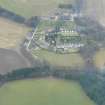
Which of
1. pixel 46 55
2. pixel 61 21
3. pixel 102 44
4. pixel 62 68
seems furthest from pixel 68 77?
pixel 61 21

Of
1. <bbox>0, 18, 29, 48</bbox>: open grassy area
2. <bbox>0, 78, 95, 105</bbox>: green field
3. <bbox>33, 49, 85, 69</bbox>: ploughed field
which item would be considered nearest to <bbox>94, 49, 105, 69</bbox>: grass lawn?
<bbox>33, 49, 85, 69</bbox>: ploughed field

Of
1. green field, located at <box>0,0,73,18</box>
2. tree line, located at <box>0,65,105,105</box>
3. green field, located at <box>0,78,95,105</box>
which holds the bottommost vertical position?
green field, located at <box>0,78,95,105</box>

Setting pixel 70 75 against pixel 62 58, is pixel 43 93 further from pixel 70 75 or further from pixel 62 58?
pixel 62 58

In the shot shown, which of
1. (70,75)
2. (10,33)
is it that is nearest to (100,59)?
(70,75)

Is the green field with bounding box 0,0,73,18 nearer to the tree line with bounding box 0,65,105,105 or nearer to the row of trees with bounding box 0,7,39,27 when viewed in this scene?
the row of trees with bounding box 0,7,39,27

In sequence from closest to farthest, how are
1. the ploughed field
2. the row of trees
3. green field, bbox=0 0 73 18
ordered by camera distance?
the ploughed field
the row of trees
green field, bbox=0 0 73 18

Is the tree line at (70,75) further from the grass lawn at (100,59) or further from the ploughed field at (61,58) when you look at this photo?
the grass lawn at (100,59)

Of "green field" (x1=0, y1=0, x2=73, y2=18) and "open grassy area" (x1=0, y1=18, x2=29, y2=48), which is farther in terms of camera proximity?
"green field" (x1=0, y1=0, x2=73, y2=18)

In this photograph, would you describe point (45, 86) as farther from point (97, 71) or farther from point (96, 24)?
point (96, 24)
